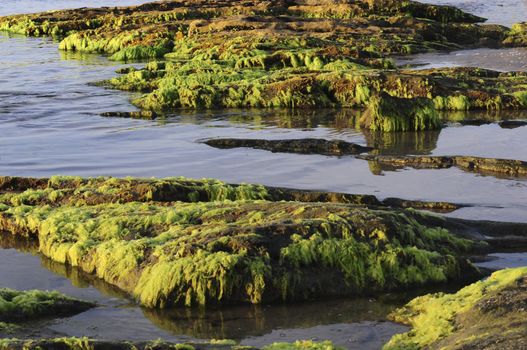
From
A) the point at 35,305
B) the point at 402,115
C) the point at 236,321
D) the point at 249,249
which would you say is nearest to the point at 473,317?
the point at 236,321

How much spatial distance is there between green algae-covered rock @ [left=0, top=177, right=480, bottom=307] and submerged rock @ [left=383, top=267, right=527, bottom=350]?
628mm

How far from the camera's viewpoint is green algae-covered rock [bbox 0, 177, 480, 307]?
21.0 ft

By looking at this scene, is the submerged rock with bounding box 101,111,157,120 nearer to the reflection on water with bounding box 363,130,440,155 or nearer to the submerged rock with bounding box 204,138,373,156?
the submerged rock with bounding box 204,138,373,156

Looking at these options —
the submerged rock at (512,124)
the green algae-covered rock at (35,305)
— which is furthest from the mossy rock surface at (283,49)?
the green algae-covered rock at (35,305)

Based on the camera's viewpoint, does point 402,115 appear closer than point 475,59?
A: Yes

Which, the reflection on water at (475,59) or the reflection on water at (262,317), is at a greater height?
the reflection on water at (475,59)

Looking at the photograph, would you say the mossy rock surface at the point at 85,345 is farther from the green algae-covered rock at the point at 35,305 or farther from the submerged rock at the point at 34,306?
the green algae-covered rock at the point at 35,305

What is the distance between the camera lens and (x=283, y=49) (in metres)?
22.1

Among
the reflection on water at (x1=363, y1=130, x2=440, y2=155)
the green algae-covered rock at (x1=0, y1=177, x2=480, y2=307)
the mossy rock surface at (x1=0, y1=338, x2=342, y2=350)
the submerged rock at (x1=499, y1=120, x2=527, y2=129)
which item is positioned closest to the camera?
the mossy rock surface at (x1=0, y1=338, x2=342, y2=350)

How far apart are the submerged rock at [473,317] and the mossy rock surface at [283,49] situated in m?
9.61

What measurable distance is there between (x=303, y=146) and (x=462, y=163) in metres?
2.26

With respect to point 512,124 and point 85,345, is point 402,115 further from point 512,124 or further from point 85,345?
point 85,345

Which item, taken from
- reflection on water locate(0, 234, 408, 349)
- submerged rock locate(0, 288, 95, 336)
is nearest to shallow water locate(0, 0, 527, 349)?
reflection on water locate(0, 234, 408, 349)

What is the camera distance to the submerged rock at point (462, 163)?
10312 millimetres
